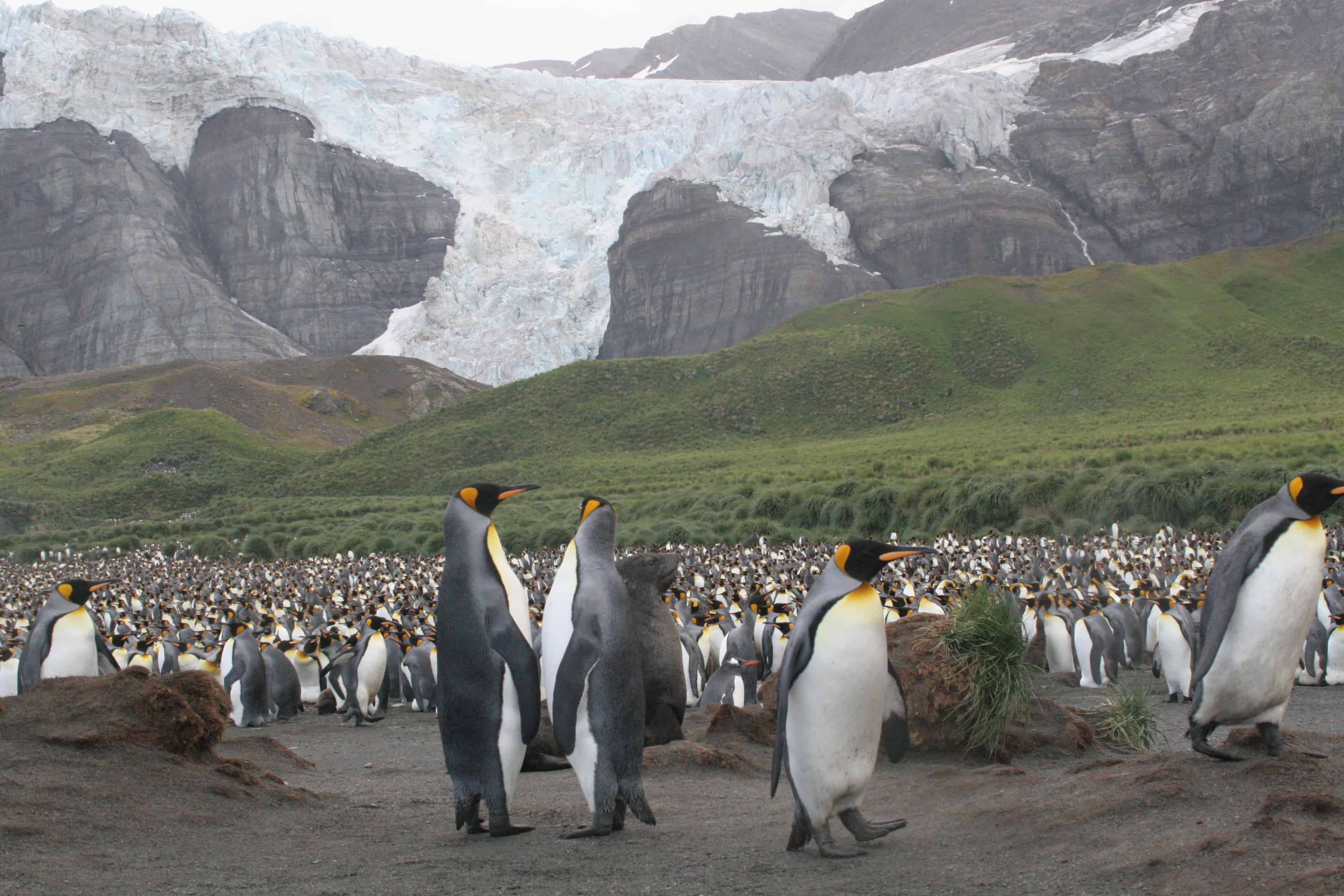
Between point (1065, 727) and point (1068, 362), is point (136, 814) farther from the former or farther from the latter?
point (1068, 362)

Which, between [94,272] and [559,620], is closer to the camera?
[559,620]

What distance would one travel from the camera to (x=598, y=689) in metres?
5.44

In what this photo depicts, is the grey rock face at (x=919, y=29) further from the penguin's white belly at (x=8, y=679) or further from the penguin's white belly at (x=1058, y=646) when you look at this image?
the penguin's white belly at (x=8, y=679)

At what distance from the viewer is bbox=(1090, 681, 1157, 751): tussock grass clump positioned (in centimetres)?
728

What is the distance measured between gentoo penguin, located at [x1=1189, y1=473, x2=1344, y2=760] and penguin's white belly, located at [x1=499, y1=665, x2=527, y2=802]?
3.27 meters

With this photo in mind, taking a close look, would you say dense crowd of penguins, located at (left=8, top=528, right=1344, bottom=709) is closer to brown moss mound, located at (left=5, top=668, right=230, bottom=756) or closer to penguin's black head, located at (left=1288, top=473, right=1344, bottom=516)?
penguin's black head, located at (left=1288, top=473, right=1344, bottom=516)

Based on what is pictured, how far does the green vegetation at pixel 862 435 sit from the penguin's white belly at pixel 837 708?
991 inches

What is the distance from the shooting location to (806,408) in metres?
59.3

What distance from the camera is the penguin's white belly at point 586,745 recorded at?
5.44m

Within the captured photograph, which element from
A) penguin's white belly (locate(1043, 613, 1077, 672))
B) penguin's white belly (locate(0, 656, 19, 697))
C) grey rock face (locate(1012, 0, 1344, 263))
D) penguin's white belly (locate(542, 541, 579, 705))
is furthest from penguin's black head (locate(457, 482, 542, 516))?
grey rock face (locate(1012, 0, 1344, 263))

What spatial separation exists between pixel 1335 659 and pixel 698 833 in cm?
798

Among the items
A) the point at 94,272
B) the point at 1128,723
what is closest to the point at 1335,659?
the point at 1128,723

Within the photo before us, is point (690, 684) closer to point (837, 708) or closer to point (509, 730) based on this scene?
point (509, 730)

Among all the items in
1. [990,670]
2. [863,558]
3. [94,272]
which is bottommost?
[990,670]
